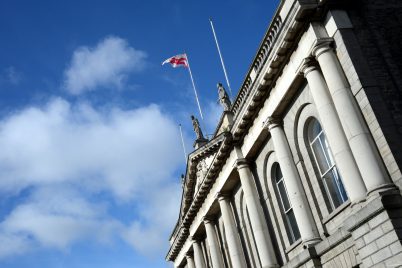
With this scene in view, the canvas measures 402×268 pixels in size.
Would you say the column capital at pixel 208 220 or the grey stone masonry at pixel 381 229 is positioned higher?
the column capital at pixel 208 220

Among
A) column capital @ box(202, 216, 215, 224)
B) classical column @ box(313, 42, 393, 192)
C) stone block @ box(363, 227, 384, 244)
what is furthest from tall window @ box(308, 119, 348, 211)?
column capital @ box(202, 216, 215, 224)

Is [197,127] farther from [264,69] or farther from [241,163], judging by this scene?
[264,69]

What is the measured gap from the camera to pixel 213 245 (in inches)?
1047

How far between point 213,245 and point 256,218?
6881 millimetres

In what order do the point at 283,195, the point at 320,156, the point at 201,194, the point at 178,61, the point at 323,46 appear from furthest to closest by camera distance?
the point at 178,61
the point at 201,194
the point at 283,195
the point at 320,156
the point at 323,46

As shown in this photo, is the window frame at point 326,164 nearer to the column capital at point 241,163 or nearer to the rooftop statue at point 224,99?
the column capital at point 241,163

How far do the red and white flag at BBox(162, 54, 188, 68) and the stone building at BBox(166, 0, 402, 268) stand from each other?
23.6 ft

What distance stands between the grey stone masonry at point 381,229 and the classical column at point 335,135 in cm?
70

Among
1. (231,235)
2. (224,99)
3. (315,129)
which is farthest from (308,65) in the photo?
(231,235)

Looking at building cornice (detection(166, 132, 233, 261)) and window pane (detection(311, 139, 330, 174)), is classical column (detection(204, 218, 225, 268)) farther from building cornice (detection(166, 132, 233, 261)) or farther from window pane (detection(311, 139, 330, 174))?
window pane (detection(311, 139, 330, 174))

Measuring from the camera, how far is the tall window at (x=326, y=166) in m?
15.8

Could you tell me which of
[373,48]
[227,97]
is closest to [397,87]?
[373,48]

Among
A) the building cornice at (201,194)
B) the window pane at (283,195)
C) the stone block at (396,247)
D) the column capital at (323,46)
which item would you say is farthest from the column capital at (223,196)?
the stone block at (396,247)

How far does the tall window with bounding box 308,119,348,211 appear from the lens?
1584 centimetres
